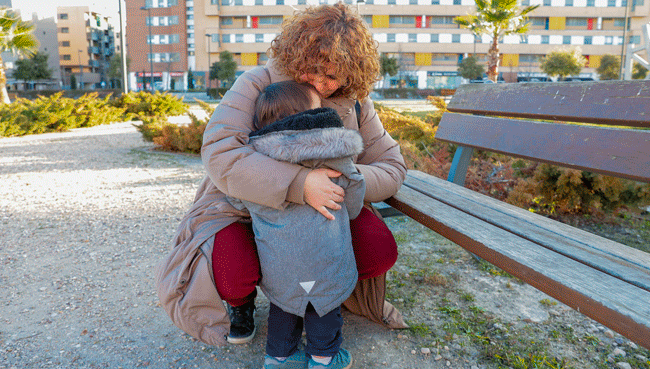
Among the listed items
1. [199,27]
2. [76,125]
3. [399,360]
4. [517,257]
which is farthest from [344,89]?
[199,27]

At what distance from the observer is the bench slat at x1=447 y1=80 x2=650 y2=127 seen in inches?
79.3

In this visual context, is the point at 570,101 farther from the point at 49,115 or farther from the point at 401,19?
the point at 401,19

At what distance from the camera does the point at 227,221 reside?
6.42ft

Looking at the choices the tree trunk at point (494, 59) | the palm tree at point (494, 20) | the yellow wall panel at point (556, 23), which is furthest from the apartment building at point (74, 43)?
the tree trunk at point (494, 59)

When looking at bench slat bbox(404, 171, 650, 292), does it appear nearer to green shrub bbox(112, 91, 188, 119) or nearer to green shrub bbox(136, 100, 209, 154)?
green shrub bbox(136, 100, 209, 154)

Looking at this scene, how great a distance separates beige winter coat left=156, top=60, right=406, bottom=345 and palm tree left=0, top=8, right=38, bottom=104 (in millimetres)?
16877

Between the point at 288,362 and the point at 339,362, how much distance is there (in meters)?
0.20

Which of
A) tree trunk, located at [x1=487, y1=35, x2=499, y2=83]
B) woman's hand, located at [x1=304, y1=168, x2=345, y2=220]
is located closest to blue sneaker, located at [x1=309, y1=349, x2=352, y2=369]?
woman's hand, located at [x1=304, y1=168, x2=345, y2=220]

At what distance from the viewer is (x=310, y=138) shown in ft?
5.82

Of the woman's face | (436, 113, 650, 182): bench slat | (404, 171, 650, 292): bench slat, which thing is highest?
the woman's face

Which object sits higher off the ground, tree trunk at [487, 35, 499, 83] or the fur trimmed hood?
tree trunk at [487, 35, 499, 83]

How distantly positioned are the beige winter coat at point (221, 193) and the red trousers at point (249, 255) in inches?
1.3

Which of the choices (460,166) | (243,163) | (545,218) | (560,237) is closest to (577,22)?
(460,166)

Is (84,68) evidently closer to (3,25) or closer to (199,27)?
(199,27)
